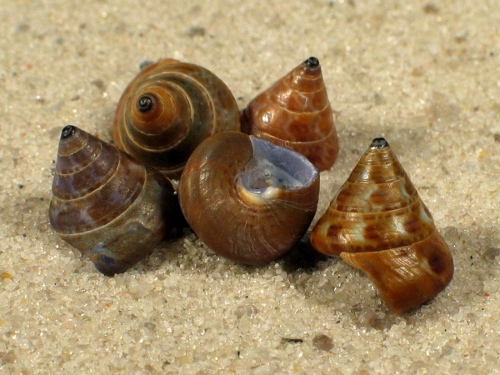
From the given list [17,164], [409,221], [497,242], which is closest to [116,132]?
[17,164]

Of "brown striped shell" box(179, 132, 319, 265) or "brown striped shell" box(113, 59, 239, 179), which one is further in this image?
"brown striped shell" box(113, 59, 239, 179)

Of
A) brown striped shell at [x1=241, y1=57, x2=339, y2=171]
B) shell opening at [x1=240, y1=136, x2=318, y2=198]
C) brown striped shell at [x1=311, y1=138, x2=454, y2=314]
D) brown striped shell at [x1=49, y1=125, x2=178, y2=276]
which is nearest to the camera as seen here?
brown striped shell at [x1=311, y1=138, x2=454, y2=314]

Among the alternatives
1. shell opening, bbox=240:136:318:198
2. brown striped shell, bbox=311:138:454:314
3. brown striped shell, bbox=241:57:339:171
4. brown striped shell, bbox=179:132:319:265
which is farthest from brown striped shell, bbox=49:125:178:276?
brown striped shell, bbox=311:138:454:314

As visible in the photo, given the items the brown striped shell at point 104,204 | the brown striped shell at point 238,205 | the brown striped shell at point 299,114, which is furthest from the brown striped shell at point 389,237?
the brown striped shell at point 104,204

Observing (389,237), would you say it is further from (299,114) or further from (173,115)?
(173,115)

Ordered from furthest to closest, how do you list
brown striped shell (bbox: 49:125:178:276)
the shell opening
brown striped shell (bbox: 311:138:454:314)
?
the shell opening < brown striped shell (bbox: 49:125:178:276) < brown striped shell (bbox: 311:138:454:314)

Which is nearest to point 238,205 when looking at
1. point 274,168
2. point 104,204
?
point 274,168

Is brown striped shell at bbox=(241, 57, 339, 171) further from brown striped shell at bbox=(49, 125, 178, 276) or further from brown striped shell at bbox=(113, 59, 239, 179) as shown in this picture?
brown striped shell at bbox=(49, 125, 178, 276)
